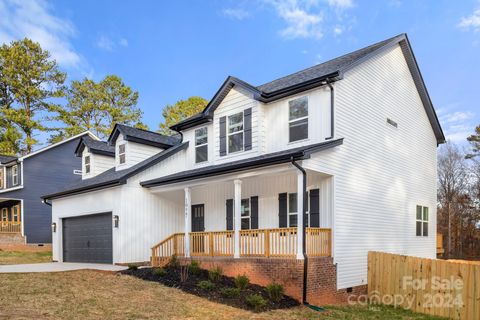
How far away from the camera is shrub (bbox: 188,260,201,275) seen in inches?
480

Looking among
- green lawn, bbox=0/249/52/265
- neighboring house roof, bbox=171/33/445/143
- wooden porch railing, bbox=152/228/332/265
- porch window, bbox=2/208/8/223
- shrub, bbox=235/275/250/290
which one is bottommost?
green lawn, bbox=0/249/52/265

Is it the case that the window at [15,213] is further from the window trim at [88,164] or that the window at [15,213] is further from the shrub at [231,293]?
the shrub at [231,293]

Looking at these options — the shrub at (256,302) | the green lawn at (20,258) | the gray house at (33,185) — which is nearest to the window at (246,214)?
the shrub at (256,302)

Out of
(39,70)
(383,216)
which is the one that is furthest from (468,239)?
(39,70)

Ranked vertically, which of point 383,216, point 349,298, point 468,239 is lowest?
point 468,239

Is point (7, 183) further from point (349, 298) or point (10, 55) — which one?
point (349, 298)

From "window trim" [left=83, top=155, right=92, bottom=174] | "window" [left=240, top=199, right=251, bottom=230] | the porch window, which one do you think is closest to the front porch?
"window" [left=240, top=199, right=251, bottom=230]

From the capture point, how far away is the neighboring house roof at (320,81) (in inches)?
500

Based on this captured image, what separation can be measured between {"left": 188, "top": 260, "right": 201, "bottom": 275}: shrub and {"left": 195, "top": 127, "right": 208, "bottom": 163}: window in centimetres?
503

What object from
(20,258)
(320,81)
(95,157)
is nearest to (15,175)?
(20,258)

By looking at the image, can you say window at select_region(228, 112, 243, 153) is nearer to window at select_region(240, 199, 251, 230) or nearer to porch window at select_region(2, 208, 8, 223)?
window at select_region(240, 199, 251, 230)

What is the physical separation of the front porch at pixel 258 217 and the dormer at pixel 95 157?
231 inches

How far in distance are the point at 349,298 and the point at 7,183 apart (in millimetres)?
27876

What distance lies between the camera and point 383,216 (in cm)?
1401
